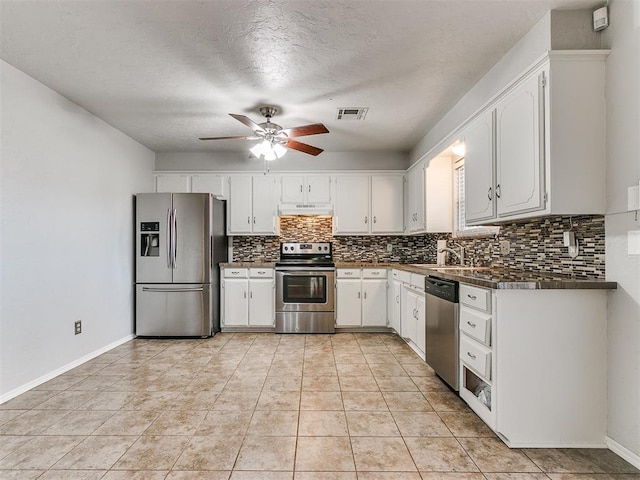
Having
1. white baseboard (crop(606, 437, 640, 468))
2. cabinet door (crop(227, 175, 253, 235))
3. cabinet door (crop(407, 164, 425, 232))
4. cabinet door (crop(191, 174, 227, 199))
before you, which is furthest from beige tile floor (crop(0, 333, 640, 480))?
cabinet door (crop(191, 174, 227, 199))

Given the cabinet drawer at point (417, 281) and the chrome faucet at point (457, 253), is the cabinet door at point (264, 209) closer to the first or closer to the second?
the cabinet drawer at point (417, 281)

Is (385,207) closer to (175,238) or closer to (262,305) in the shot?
(262,305)

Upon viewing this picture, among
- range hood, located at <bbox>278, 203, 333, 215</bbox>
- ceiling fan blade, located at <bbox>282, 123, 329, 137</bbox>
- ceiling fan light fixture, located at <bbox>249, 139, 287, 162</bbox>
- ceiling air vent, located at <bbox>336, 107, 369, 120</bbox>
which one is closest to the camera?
ceiling fan blade, located at <bbox>282, 123, 329, 137</bbox>

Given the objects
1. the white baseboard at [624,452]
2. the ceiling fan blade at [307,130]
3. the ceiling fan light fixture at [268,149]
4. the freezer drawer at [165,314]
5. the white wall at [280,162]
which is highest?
the white wall at [280,162]

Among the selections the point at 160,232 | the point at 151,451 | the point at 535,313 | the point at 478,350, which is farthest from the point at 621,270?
the point at 160,232

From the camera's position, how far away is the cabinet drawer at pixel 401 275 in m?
3.85

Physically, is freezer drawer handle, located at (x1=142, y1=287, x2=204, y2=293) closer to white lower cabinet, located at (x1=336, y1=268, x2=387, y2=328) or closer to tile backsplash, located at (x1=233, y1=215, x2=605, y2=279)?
tile backsplash, located at (x1=233, y1=215, x2=605, y2=279)

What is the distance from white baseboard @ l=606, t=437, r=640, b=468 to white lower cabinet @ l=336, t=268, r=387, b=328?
2.76 m

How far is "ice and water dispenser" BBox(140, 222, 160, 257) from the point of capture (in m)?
4.34

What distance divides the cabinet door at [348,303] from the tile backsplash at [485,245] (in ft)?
2.12

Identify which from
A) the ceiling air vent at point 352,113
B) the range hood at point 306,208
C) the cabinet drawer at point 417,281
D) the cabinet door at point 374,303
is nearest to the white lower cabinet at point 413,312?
the cabinet drawer at point 417,281

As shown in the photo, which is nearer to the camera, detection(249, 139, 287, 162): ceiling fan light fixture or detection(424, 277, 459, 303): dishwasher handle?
detection(424, 277, 459, 303): dishwasher handle

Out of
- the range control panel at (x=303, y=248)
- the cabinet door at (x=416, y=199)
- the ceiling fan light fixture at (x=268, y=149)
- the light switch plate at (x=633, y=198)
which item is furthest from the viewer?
the range control panel at (x=303, y=248)

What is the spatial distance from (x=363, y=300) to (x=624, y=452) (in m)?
2.95
